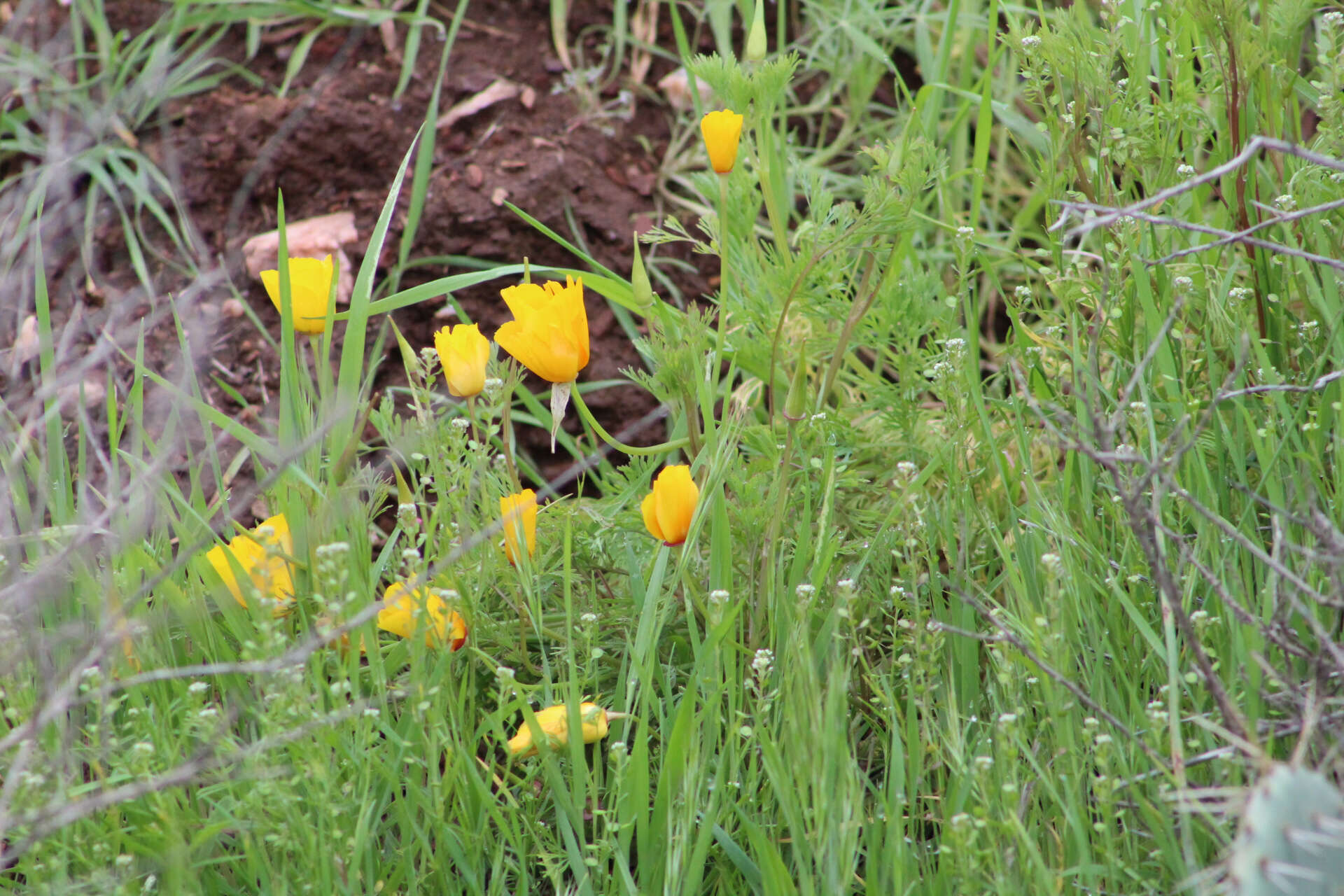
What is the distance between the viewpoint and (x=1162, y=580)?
3.50 feet

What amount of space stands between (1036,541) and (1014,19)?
80 cm

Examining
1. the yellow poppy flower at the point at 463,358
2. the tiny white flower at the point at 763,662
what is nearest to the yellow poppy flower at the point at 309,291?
the yellow poppy flower at the point at 463,358

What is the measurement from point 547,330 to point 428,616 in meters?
0.42

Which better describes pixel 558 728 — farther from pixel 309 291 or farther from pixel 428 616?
pixel 309 291

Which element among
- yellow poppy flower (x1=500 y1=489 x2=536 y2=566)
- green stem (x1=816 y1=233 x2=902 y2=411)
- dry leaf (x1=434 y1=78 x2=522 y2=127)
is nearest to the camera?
yellow poppy flower (x1=500 y1=489 x2=536 y2=566)

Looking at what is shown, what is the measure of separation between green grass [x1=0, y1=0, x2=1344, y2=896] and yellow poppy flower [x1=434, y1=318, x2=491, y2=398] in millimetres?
42

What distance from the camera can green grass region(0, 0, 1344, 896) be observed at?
1204mm

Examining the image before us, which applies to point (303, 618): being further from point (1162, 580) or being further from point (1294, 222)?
point (1294, 222)

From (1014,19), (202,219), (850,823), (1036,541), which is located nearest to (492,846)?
(850,823)

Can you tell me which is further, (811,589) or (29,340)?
(29,340)

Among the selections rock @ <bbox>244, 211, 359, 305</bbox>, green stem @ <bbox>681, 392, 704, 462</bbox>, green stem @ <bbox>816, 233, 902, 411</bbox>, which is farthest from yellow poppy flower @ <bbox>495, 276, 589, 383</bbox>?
rock @ <bbox>244, 211, 359, 305</bbox>

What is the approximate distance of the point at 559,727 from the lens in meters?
1.39

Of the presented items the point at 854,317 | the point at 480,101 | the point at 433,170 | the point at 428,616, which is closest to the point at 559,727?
the point at 428,616

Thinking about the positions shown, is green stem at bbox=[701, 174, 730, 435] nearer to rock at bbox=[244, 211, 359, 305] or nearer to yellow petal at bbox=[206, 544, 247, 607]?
yellow petal at bbox=[206, 544, 247, 607]
